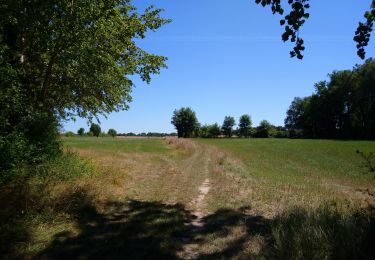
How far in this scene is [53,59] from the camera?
13117 millimetres

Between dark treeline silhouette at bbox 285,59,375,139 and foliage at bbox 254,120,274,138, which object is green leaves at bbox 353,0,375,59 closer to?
dark treeline silhouette at bbox 285,59,375,139

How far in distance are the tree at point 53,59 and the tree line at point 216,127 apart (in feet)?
496

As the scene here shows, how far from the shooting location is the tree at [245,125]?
178m

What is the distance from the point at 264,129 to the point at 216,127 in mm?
25768

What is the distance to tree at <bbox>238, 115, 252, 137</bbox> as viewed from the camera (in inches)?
6993

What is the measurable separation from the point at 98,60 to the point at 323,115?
117708mm

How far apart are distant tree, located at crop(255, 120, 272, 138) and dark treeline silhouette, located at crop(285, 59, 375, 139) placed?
27.3 metres

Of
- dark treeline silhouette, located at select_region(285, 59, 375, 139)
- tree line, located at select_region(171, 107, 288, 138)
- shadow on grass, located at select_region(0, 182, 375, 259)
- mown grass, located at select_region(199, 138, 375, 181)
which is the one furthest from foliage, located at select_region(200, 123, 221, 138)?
shadow on grass, located at select_region(0, 182, 375, 259)

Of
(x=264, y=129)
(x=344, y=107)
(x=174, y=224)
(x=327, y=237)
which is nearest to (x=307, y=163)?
(x=174, y=224)

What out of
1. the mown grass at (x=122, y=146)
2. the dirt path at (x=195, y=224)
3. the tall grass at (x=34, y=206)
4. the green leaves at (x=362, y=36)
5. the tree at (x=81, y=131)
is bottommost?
the dirt path at (x=195, y=224)

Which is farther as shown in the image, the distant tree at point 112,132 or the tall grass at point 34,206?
the distant tree at point 112,132

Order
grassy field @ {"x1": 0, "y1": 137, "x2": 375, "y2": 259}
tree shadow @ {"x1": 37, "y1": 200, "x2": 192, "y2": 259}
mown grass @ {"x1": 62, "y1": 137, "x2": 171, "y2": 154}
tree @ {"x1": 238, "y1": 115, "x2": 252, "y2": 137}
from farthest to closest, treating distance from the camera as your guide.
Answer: tree @ {"x1": 238, "y1": 115, "x2": 252, "y2": 137} → mown grass @ {"x1": 62, "y1": 137, "x2": 171, "y2": 154} → tree shadow @ {"x1": 37, "y1": 200, "x2": 192, "y2": 259} → grassy field @ {"x1": 0, "y1": 137, "x2": 375, "y2": 259}

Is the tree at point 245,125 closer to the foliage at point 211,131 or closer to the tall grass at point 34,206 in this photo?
the foliage at point 211,131

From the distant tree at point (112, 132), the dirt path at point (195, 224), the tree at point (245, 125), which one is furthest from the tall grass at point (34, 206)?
the distant tree at point (112, 132)
